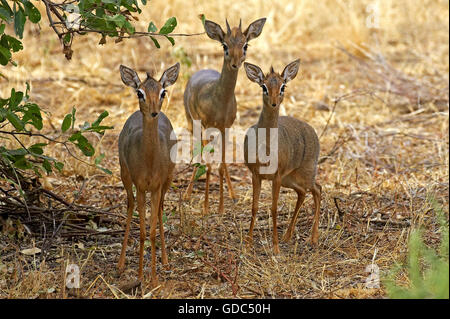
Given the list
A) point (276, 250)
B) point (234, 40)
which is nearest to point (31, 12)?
point (234, 40)

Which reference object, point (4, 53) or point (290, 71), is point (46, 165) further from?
point (290, 71)

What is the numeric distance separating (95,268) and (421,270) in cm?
220

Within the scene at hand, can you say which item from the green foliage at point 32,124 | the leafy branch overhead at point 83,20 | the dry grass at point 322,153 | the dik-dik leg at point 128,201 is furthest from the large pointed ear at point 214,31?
the dik-dik leg at point 128,201

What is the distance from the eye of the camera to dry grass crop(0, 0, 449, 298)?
4867 mm

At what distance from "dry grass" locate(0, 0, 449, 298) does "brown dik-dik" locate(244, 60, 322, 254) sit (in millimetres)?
310

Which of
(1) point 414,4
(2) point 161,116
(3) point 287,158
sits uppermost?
(1) point 414,4

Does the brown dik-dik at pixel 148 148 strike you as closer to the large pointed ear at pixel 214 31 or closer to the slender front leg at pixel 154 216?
the slender front leg at pixel 154 216

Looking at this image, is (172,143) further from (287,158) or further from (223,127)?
(223,127)

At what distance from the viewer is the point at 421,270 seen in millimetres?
4805

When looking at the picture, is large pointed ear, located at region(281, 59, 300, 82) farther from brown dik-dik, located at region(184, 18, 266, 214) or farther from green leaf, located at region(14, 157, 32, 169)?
green leaf, located at region(14, 157, 32, 169)

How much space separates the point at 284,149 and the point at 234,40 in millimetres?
1327

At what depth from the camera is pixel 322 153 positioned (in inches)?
316

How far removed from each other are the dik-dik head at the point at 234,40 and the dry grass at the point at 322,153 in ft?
3.36
